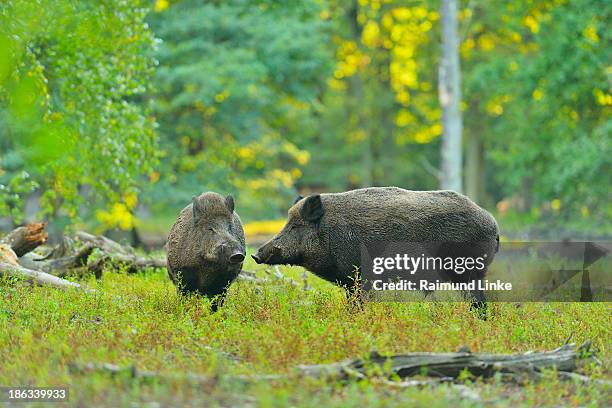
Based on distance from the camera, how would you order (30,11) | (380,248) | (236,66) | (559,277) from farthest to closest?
(236,66) → (559,277) → (30,11) → (380,248)

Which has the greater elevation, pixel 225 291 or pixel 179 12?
pixel 179 12

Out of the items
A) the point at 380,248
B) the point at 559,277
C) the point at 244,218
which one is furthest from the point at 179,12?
the point at 380,248

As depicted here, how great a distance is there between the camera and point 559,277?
1409 centimetres

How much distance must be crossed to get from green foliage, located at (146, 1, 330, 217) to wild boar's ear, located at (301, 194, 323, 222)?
14.7 m

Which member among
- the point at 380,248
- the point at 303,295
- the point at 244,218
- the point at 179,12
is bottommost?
the point at 244,218

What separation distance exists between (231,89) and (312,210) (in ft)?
51.8

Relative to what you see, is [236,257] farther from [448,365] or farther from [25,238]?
[25,238]

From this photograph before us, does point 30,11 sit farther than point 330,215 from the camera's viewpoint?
Yes

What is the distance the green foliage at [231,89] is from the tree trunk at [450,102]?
158 inches

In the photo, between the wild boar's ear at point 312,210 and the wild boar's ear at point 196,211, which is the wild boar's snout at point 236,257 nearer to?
the wild boar's ear at point 196,211

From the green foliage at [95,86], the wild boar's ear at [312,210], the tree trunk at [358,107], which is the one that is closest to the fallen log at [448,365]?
the wild boar's ear at [312,210]

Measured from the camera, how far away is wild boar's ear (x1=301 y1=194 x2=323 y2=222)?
10.4m

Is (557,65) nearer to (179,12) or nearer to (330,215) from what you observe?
(179,12)

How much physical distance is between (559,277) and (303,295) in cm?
496
